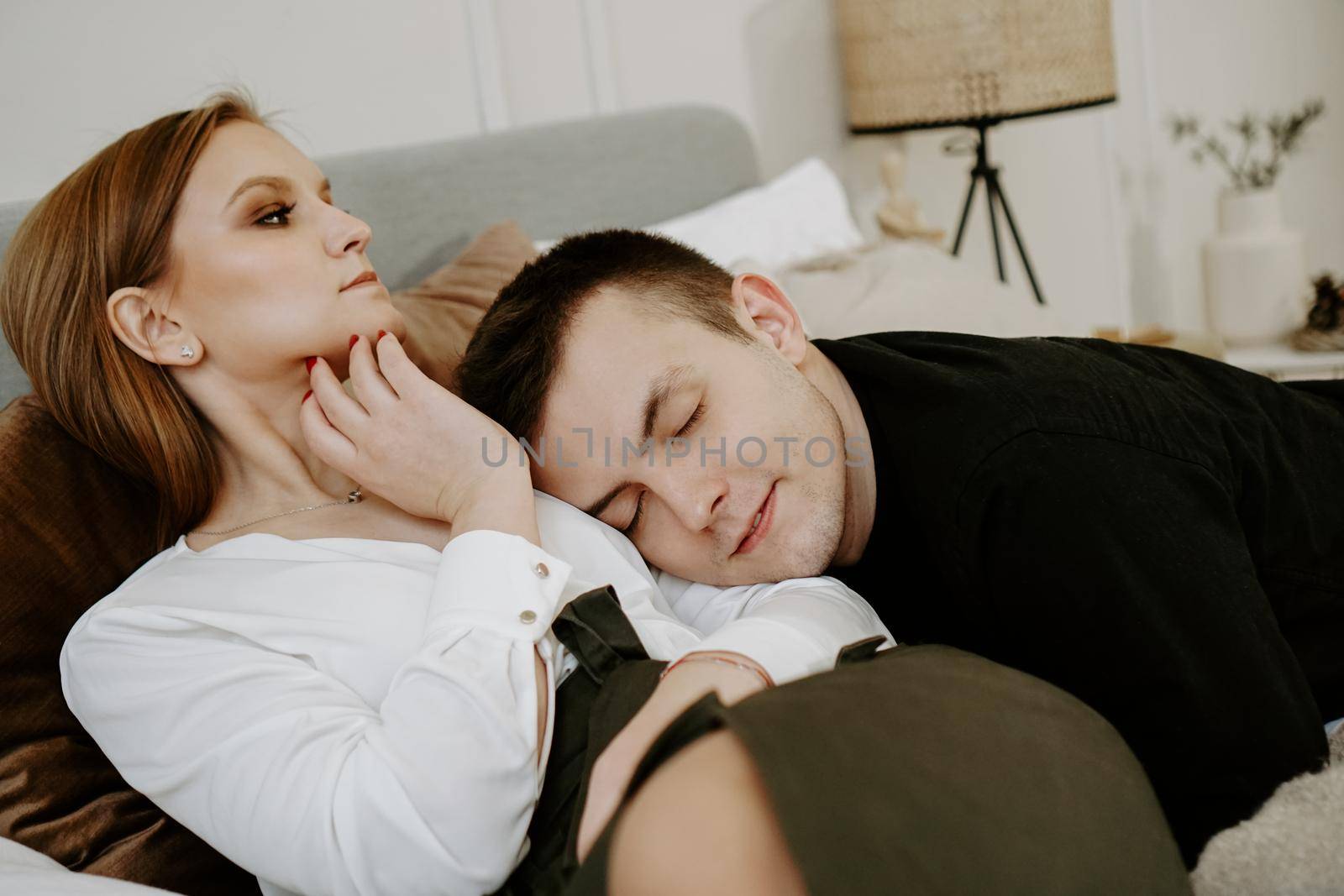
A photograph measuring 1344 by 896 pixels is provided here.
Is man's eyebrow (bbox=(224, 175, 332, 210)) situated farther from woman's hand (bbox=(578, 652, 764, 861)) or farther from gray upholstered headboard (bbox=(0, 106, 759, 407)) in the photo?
woman's hand (bbox=(578, 652, 764, 861))

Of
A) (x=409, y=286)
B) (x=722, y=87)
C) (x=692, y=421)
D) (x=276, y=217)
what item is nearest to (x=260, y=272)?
(x=276, y=217)

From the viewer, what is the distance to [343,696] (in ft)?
3.17

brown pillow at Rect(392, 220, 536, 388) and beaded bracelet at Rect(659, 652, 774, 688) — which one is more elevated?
brown pillow at Rect(392, 220, 536, 388)

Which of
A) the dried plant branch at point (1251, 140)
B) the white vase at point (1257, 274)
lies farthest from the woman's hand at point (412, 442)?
the dried plant branch at point (1251, 140)

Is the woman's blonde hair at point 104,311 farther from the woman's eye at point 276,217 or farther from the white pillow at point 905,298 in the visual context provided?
the white pillow at point 905,298

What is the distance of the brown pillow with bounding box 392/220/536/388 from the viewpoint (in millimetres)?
1448

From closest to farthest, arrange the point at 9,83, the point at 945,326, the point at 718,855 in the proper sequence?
the point at 718,855 < the point at 9,83 < the point at 945,326

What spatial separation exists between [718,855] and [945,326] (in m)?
1.42

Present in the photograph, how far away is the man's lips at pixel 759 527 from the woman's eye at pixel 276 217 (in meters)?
0.68

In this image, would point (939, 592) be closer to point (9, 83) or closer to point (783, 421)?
point (783, 421)

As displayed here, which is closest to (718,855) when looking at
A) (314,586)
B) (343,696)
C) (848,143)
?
(343,696)

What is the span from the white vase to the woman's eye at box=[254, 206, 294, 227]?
3.02m

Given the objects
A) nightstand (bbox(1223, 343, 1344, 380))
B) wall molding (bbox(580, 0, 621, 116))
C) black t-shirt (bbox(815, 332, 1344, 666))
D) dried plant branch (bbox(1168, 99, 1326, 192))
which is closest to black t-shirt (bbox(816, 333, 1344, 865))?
black t-shirt (bbox(815, 332, 1344, 666))

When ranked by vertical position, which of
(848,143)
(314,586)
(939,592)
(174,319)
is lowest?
(939,592)
